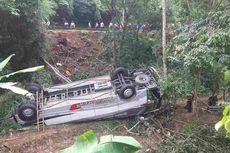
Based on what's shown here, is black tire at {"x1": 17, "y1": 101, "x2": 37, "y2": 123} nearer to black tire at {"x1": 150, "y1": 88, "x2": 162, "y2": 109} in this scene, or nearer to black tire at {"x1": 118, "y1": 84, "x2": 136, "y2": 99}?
black tire at {"x1": 118, "y1": 84, "x2": 136, "y2": 99}

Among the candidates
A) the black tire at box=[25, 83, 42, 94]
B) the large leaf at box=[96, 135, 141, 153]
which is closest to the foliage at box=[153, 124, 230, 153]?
the black tire at box=[25, 83, 42, 94]

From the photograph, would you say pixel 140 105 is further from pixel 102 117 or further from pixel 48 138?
pixel 48 138

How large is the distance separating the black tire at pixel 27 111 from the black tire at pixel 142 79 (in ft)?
10.6

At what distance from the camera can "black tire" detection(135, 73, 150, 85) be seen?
11.1 metres

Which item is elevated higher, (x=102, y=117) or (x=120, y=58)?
(x=120, y=58)

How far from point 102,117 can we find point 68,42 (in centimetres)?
834

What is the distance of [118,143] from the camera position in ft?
6.88

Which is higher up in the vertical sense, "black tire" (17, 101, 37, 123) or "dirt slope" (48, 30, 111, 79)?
"dirt slope" (48, 30, 111, 79)

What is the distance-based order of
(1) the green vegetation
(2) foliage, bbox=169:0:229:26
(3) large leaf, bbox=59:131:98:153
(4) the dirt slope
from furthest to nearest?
(4) the dirt slope
(2) foliage, bbox=169:0:229:26
(1) the green vegetation
(3) large leaf, bbox=59:131:98:153

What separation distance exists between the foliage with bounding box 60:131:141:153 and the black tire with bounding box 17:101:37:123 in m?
8.52

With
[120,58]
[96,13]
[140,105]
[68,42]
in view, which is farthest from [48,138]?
[96,13]

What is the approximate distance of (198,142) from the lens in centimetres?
797

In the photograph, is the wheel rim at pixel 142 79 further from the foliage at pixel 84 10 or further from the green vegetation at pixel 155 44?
the foliage at pixel 84 10

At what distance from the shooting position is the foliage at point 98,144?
6.64 ft
